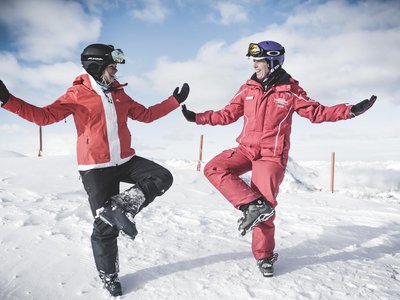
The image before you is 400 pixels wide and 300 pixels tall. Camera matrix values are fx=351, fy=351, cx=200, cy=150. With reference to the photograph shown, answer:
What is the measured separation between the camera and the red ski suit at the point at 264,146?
3.65m

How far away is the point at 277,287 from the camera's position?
3152 mm

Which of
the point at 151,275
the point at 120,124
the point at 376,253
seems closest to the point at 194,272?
the point at 151,275

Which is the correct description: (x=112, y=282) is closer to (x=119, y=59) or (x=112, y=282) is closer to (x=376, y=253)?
(x=119, y=59)

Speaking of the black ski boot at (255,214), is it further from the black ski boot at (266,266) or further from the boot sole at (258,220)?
the black ski boot at (266,266)

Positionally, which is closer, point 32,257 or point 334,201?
point 32,257

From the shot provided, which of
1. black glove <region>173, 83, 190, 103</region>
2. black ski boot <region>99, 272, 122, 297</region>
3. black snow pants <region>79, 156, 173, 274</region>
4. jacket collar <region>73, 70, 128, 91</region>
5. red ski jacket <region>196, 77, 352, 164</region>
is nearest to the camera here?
black ski boot <region>99, 272, 122, 297</region>

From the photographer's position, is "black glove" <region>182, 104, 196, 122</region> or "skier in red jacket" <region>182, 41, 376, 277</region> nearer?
"skier in red jacket" <region>182, 41, 376, 277</region>

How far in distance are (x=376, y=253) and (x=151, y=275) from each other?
2960 mm

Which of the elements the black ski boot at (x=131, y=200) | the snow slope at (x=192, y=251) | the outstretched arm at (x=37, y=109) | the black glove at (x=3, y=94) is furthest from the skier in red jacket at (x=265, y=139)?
the black glove at (x=3, y=94)

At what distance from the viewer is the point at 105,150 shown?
10.5 ft

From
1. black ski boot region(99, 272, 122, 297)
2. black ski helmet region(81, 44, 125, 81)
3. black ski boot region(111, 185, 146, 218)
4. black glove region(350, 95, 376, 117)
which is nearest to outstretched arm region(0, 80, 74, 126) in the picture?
black ski helmet region(81, 44, 125, 81)

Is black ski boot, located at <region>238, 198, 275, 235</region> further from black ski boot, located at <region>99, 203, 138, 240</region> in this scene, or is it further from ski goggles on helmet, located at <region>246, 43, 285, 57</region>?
ski goggles on helmet, located at <region>246, 43, 285, 57</region>

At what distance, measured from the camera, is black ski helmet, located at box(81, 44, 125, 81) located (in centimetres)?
336

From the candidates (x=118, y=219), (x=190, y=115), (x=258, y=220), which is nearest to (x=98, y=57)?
(x=190, y=115)
